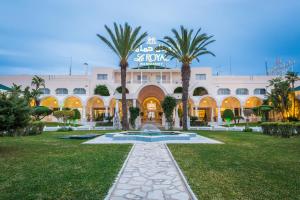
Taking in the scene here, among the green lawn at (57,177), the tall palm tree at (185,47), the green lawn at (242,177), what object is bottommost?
the green lawn at (242,177)

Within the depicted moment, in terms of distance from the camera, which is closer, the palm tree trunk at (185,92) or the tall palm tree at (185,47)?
the tall palm tree at (185,47)

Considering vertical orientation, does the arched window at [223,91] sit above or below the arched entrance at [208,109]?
above

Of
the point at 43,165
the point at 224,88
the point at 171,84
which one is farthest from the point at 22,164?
the point at 224,88

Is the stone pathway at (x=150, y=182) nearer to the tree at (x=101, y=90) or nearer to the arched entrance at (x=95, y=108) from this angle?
the arched entrance at (x=95, y=108)

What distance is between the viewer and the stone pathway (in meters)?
4.78

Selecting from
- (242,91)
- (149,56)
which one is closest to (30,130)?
(149,56)

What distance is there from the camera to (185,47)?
88.5ft

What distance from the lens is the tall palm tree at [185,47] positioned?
26547 mm

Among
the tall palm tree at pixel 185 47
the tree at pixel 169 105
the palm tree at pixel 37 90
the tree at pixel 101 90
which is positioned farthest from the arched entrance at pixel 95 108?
the tall palm tree at pixel 185 47

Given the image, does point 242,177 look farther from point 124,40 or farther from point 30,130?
point 124,40

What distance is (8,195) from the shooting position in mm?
4668

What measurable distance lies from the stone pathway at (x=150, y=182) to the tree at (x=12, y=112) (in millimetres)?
6433

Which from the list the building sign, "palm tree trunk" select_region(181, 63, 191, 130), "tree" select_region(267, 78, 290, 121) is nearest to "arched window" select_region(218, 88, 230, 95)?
the building sign

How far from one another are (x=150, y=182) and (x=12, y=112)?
844 centimetres
